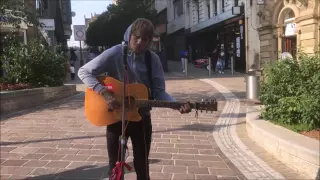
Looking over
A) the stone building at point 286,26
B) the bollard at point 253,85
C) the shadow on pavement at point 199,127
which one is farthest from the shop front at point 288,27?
the shadow on pavement at point 199,127

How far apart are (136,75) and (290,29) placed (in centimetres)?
1522

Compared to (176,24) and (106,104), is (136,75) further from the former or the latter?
(176,24)

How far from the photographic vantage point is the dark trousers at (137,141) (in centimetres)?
330

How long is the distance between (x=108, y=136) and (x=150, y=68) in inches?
27.6

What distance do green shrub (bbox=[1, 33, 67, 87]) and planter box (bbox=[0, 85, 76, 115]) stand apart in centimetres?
45

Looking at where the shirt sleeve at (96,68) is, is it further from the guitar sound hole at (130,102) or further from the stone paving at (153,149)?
the stone paving at (153,149)

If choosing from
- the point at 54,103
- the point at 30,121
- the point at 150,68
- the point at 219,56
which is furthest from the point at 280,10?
the point at 150,68

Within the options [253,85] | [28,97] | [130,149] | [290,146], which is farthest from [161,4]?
[290,146]

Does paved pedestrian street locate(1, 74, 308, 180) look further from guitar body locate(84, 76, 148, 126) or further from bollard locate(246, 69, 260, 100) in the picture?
guitar body locate(84, 76, 148, 126)

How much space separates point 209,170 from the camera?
4.97 metres

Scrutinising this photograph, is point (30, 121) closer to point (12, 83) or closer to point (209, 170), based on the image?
point (12, 83)

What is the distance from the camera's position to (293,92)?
20.7 feet

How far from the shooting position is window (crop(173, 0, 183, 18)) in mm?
40250

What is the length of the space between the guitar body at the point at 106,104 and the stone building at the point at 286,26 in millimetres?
11885
